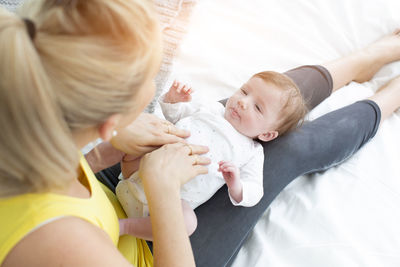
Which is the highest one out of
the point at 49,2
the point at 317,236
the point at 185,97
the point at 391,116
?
the point at 49,2

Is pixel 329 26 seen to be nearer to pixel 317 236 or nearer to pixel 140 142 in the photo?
pixel 317 236

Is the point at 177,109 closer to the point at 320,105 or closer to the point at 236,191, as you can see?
the point at 236,191

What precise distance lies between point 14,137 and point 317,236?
0.81 metres

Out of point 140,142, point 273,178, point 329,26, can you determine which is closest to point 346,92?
point 329,26

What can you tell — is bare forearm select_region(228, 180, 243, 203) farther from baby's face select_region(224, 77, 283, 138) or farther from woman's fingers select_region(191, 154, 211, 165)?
baby's face select_region(224, 77, 283, 138)

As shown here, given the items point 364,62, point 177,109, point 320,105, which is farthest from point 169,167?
point 364,62

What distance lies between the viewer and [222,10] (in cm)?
160

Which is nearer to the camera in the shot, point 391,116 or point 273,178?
point 273,178

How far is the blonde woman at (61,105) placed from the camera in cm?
40

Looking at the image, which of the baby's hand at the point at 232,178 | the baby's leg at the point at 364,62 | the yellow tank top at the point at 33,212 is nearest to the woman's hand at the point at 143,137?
the baby's hand at the point at 232,178

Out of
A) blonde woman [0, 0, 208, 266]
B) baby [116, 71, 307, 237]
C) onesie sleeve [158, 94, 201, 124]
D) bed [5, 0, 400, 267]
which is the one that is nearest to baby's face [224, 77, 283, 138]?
baby [116, 71, 307, 237]

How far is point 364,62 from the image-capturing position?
144 cm

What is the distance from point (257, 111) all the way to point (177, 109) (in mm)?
239

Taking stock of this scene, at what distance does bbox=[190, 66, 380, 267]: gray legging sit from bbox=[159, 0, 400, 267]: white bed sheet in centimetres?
7
